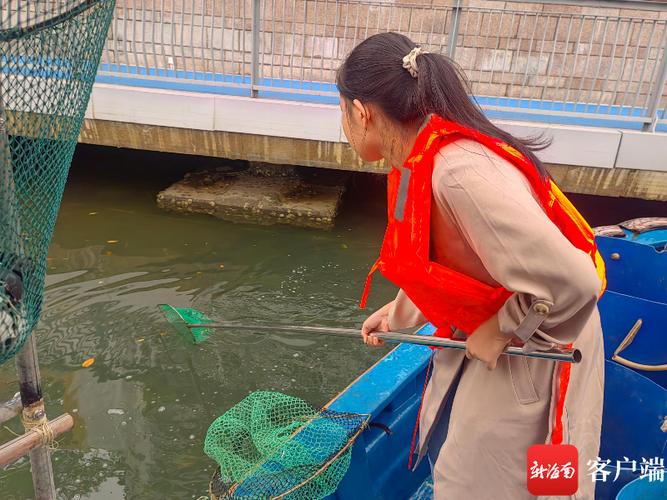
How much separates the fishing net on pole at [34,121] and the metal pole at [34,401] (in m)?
0.17

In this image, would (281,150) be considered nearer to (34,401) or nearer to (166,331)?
(166,331)

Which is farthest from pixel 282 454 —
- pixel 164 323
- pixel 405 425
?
pixel 164 323

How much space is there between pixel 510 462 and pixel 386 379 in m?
1.30

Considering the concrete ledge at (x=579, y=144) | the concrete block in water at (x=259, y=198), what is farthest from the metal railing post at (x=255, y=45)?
the concrete ledge at (x=579, y=144)

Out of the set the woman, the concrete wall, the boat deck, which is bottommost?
the boat deck

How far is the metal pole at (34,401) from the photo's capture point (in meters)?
1.49

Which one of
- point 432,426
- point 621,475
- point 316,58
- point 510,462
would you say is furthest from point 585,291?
point 316,58

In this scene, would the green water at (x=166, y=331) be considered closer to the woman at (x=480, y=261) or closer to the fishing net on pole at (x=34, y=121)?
the woman at (x=480, y=261)

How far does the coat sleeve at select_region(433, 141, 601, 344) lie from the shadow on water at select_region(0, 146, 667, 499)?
2.59 meters

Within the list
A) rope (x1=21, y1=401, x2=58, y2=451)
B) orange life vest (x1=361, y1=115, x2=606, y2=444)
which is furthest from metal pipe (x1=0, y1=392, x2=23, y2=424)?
orange life vest (x1=361, y1=115, x2=606, y2=444)

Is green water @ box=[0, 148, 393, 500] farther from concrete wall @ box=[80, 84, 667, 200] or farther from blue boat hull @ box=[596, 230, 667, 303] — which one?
blue boat hull @ box=[596, 230, 667, 303]

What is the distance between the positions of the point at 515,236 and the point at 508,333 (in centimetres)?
32

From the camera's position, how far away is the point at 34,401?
1534mm

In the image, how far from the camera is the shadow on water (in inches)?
134
